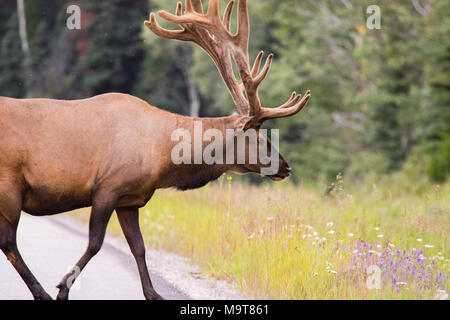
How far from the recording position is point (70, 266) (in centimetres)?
601

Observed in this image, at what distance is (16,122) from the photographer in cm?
496

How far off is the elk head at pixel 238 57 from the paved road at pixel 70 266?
4.91ft

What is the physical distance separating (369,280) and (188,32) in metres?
2.88

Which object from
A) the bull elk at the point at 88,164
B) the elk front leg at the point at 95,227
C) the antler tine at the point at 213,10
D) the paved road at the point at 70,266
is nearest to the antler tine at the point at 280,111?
the bull elk at the point at 88,164

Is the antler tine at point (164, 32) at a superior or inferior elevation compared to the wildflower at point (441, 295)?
superior

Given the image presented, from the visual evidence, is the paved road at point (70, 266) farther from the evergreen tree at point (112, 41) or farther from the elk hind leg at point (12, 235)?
the evergreen tree at point (112, 41)

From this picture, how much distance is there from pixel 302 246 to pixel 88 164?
2.21 meters

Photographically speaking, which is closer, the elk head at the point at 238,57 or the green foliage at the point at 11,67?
the elk head at the point at 238,57

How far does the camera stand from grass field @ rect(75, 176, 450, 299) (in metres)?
5.40

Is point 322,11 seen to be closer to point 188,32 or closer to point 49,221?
point 49,221

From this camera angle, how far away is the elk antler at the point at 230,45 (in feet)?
18.5

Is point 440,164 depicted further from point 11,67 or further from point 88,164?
point 11,67

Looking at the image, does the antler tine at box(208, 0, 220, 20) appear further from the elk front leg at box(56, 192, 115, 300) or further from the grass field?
the elk front leg at box(56, 192, 115, 300)
